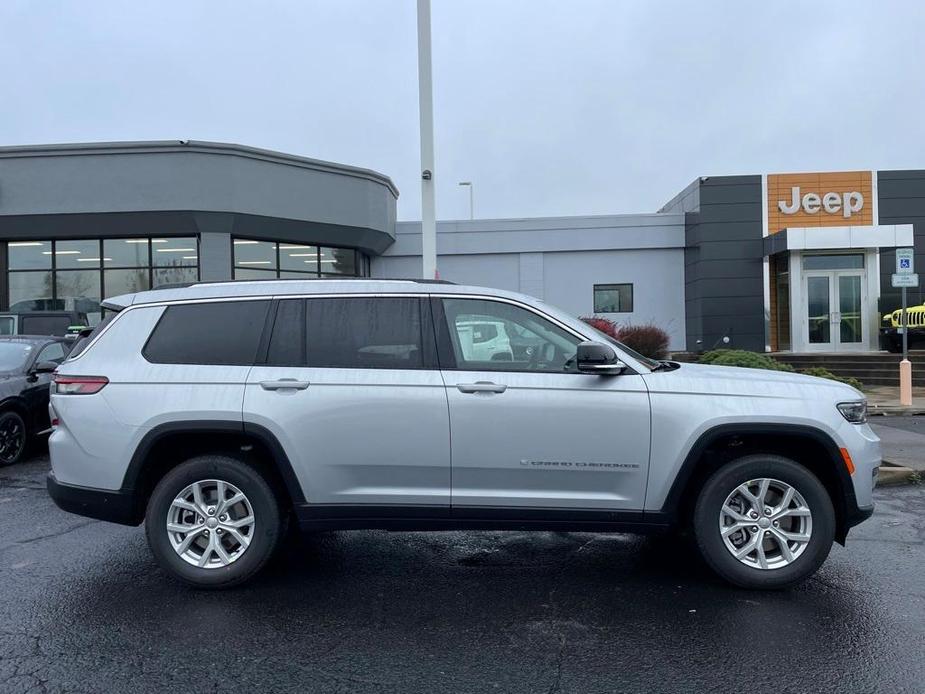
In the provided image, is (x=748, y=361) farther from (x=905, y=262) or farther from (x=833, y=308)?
(x=833, y=308)

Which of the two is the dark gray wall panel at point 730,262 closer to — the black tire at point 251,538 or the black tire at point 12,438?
the black tire at point 12,438

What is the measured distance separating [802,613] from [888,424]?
9.07 meters

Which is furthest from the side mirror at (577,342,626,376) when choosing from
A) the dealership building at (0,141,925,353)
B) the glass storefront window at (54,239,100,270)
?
the glass storefront window at (54,239,100,270)

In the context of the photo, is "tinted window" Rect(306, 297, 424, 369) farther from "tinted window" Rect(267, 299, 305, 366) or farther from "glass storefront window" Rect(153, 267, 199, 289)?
"glass storefront window" Rect(153, 267, 199, 289)

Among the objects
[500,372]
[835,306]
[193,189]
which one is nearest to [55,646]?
[500,372]

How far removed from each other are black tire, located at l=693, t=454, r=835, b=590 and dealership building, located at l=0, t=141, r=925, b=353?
13923 millimetres

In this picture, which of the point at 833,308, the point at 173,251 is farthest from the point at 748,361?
the point at 173,251

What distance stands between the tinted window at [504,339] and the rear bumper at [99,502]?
2265 millimetres

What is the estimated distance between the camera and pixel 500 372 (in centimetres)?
441

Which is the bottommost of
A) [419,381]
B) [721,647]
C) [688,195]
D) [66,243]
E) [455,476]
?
[721,647]

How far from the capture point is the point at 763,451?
4.49 meters

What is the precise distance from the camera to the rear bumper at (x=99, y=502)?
4.49m

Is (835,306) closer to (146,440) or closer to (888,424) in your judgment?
(888,424)

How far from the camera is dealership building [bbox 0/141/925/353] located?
17.8m
